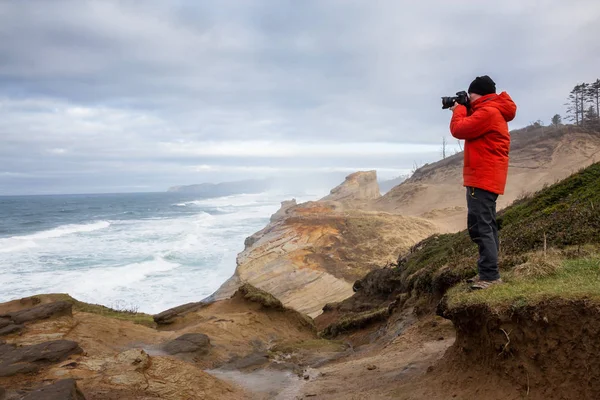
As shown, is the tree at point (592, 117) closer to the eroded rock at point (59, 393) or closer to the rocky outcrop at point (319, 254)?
the rocky outcrop at point (319, 254)

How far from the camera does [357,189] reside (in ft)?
158

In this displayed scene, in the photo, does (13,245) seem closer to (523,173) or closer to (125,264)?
(125,264)

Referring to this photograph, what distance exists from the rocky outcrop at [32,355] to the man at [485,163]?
4.66m

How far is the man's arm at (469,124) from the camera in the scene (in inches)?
183

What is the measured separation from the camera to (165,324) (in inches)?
369

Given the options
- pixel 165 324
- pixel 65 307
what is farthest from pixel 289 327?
pixel 65 307

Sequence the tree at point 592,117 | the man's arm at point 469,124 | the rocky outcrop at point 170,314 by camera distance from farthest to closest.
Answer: the tree at point 592,117 → the rocky outcrop at point 170,314 → the man's arm at point 469,124

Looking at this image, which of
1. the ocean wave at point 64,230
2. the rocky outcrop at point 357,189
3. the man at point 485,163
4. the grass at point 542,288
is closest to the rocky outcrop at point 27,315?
the grass at point 542,288

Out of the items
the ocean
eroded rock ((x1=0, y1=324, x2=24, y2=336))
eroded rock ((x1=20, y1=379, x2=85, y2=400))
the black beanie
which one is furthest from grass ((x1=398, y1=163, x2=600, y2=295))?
the ocean

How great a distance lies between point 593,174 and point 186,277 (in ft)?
65.8

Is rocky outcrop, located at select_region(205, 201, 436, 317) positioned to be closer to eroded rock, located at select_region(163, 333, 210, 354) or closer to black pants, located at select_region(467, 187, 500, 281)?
eroded rock, located at select_region(163, 333, 210, 354)

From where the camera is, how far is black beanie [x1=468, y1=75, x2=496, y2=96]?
15.9ft

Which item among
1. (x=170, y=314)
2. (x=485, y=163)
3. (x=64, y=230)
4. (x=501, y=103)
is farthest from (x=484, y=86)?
(x=64, y=230)

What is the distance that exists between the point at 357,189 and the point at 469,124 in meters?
43.6
